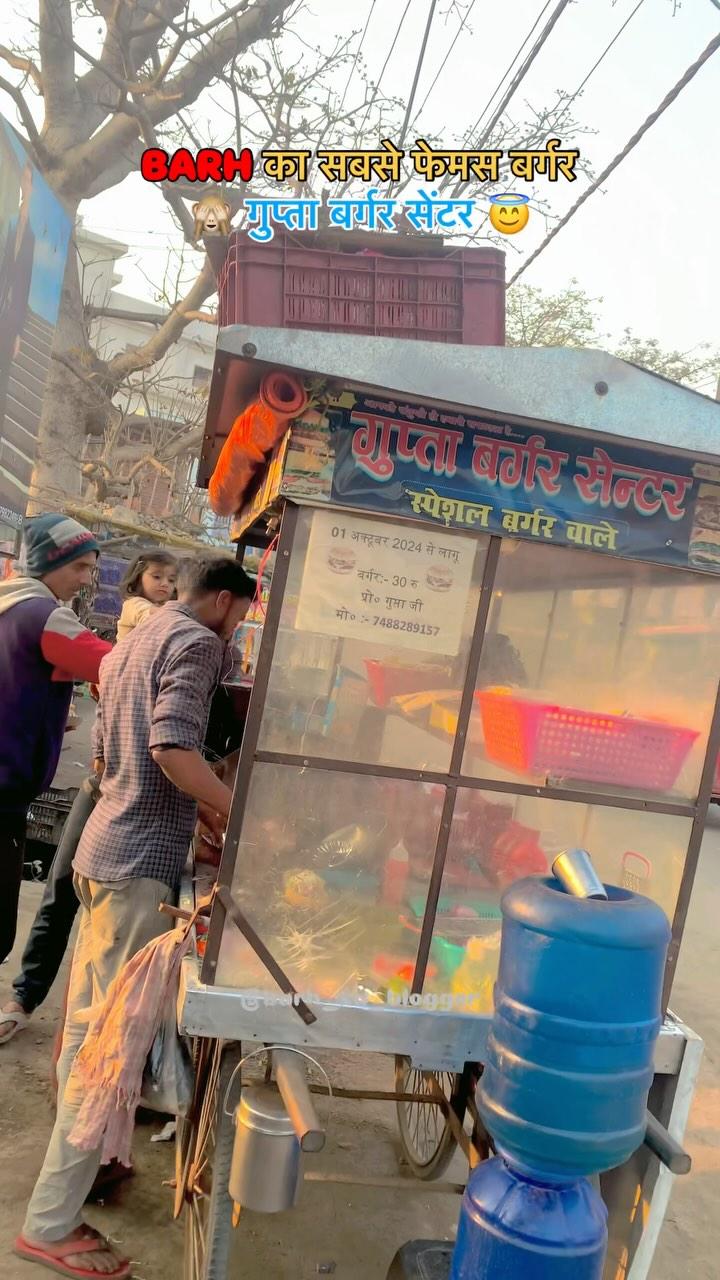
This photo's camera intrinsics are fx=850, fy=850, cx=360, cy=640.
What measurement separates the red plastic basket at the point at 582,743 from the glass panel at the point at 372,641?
15 centimetres

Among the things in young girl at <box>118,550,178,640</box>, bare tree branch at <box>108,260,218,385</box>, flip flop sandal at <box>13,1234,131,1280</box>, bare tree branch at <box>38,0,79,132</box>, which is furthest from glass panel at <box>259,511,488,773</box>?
bare tree branch at <box>38,0,79,132</box>

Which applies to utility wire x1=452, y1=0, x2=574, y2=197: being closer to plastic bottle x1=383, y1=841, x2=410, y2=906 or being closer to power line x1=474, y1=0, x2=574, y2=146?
power line x1=474, y1=0, x2=574, y2=146

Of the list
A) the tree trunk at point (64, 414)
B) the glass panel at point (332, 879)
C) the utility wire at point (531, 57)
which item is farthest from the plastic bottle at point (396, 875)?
the tree trunk at point (64, 414)

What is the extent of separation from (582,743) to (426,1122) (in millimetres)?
2072

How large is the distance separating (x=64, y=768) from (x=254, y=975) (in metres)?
7.27

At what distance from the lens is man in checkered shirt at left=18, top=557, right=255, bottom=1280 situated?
2494 millimetres

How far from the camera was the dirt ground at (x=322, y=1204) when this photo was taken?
280 cm

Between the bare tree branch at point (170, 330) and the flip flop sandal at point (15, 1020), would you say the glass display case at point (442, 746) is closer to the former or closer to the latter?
the flip flop sandal at point (15, 1020)

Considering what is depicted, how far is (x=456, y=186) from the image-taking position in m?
9.71

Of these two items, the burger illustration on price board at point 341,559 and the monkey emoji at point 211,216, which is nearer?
the burger illustration on price board at point 341,559

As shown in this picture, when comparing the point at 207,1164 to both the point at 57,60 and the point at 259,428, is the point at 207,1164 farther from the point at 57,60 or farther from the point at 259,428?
the point at 57,60

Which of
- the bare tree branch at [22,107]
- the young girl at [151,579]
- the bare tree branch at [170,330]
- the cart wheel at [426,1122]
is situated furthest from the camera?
the bare tree branch at [170,330]

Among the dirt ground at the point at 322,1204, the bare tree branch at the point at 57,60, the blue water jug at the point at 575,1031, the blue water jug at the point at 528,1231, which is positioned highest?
the bare tree branch at the point at 57,60

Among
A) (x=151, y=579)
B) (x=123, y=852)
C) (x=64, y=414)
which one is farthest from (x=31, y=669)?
(x=64, y=414)
